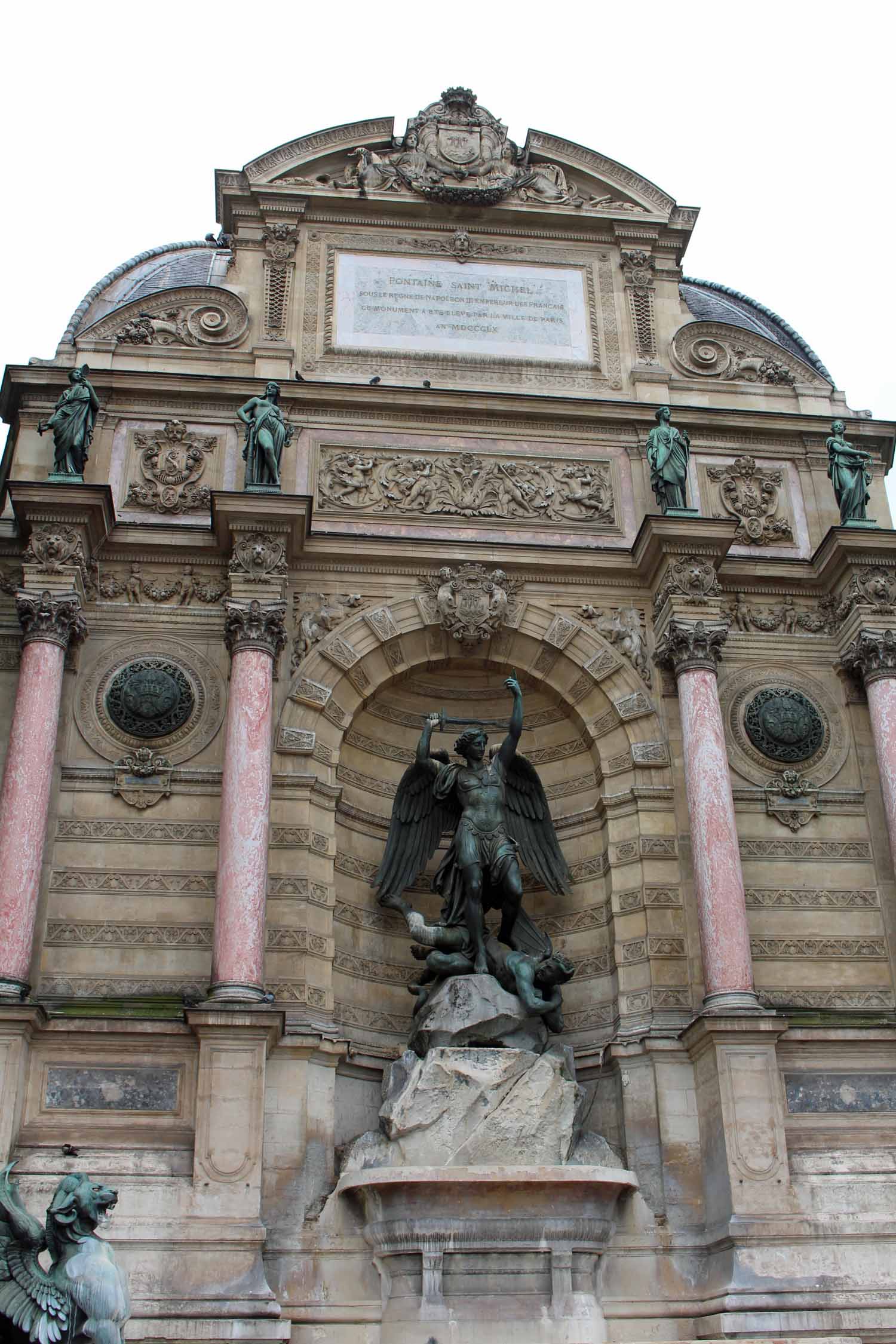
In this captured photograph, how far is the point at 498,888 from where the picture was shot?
515 inches

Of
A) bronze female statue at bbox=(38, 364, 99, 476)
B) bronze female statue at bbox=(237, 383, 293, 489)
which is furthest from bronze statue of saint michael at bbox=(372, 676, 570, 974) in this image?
bronze female statue at bbox=(38, 364, 99, 476)

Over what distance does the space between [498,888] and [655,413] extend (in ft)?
19.4

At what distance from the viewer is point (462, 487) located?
15.2 metres

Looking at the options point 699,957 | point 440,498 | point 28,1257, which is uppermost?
point 440,498

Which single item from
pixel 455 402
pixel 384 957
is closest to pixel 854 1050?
pixel 384 957

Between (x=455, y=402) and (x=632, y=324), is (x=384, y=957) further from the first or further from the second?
(x=632, y=324)

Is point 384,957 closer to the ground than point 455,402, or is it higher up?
closer to the ground

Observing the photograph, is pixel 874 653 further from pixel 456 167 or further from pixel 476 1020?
pixel 456 167

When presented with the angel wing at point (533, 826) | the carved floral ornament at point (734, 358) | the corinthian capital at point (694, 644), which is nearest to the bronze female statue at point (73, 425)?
the angel wing at point (533, 826)

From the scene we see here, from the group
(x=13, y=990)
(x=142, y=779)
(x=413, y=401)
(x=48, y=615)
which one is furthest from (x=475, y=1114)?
(x=413, y=401)

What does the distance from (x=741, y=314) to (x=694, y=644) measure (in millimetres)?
6603

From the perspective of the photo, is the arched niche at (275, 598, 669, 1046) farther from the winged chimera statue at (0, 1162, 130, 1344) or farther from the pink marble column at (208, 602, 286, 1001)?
the winged chimera statue at (0, 1162, 130, 1344)

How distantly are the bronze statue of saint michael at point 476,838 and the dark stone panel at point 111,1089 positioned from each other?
108 inches

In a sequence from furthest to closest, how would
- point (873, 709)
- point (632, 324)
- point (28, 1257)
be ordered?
point (632, 324) < point (873, 709) < point (28, 1257)
